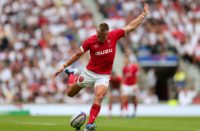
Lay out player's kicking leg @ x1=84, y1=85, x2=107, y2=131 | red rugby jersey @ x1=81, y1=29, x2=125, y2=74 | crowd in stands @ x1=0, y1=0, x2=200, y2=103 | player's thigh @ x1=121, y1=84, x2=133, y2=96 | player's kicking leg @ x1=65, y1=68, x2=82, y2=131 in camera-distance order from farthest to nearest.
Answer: crowd in stands @ x1=0, y1=0, x2=200, y2=103 < player's thigh @ x1=121, y1=84, x2=133, y2=96 < player's kicking leg @ x1=65, y1=68, x2=82, y2=131 < red rugby jersey @ x1=81, y1=29, x2=125, y2=74 < player's kicking leg @ x1=84, y1=85, x2=107, y2=131

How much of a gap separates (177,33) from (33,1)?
7394 mm

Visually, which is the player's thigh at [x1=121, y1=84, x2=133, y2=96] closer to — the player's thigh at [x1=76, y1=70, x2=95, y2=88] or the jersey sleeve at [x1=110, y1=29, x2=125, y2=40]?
the player's thigh at [x1=76, y1=70, x2=95, y2=88]

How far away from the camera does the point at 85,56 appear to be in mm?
29266

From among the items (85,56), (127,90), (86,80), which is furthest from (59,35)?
(86,80)

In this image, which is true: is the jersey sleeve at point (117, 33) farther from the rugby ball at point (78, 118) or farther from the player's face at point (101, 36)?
the rugby ball at point (78, 118)

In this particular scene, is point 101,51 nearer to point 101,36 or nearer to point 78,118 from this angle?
point 101,36

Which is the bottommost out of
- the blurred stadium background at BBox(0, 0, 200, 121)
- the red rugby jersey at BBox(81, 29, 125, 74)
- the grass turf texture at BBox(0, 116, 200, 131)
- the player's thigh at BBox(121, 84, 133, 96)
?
the grass turf texture at BBox(0, 116, 200, 131)

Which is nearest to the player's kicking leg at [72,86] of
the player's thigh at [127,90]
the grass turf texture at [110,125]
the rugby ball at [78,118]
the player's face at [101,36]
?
the grass turf texture at [110,125]

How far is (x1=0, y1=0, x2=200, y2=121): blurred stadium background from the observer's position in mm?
27719

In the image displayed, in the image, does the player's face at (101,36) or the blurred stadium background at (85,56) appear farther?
the blurred stadium background at (85,56)

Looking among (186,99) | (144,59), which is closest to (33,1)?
(144,59)

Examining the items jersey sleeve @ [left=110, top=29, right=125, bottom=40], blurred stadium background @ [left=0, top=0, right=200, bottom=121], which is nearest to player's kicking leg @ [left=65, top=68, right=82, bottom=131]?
jersey sleeve @ [left=110, top=29, right=125, bottom=40]

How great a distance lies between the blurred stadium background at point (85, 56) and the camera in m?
27.7

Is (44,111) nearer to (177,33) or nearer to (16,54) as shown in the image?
(16,54)
